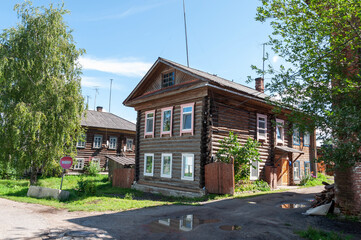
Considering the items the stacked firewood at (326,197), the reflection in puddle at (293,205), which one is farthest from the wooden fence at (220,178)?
the stacked firewood at (326,197)

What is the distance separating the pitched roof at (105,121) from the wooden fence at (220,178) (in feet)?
68.8

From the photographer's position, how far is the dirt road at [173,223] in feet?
26.1

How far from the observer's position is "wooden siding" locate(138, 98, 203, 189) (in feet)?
53.9

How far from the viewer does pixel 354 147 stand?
6996mm

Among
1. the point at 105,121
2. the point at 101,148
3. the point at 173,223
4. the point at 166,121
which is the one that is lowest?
the point at 173,223

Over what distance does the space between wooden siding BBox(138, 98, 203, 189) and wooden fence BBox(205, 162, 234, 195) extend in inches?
28.6

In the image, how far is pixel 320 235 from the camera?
7.47 meters

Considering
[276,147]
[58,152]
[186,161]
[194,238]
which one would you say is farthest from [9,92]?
[276,147]

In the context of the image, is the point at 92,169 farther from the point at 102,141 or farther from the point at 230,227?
the point at 230,227

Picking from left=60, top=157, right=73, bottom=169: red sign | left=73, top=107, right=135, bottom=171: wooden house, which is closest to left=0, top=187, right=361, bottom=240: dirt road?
left=60, top=157, right=73, bottom=169: red sign

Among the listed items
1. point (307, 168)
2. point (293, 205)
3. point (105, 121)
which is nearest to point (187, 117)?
point (293, 205)

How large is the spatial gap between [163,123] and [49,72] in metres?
9.50

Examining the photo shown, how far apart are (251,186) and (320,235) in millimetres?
9907

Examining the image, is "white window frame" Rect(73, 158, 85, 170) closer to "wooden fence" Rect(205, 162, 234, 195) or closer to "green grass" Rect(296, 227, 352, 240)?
"wooden fence" Rect(205, 162, 234, 195)
